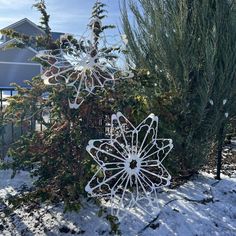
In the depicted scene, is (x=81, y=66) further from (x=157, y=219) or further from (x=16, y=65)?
(x=16, y=65)

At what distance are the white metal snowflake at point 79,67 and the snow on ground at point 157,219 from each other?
0.99 meters

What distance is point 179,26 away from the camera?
11.2 ft

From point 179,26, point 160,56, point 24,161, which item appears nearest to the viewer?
point 24,161

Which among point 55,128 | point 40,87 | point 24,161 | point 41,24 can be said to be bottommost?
point 24,161

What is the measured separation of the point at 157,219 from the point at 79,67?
4.71ft

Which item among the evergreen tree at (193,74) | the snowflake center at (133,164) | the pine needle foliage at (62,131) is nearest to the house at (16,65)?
the evergreen tree at (193,74)

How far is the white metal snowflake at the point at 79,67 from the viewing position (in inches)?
105

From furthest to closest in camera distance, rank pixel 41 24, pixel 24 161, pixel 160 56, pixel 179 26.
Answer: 1. pixel 160 56
2. pixel 179 26
3. pixel 41 24
4. pixel 24 161

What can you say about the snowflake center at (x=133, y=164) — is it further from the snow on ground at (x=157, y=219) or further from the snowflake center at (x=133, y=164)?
the snow on ground at (x=157, y=219)

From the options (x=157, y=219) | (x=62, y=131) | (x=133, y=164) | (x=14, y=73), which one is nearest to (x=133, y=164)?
(x=133, y=164)

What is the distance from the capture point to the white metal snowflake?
105 inches

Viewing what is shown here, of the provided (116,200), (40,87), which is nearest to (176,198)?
(116,200)

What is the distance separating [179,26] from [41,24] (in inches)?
56.6

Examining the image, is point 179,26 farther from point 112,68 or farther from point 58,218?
point 58,218
